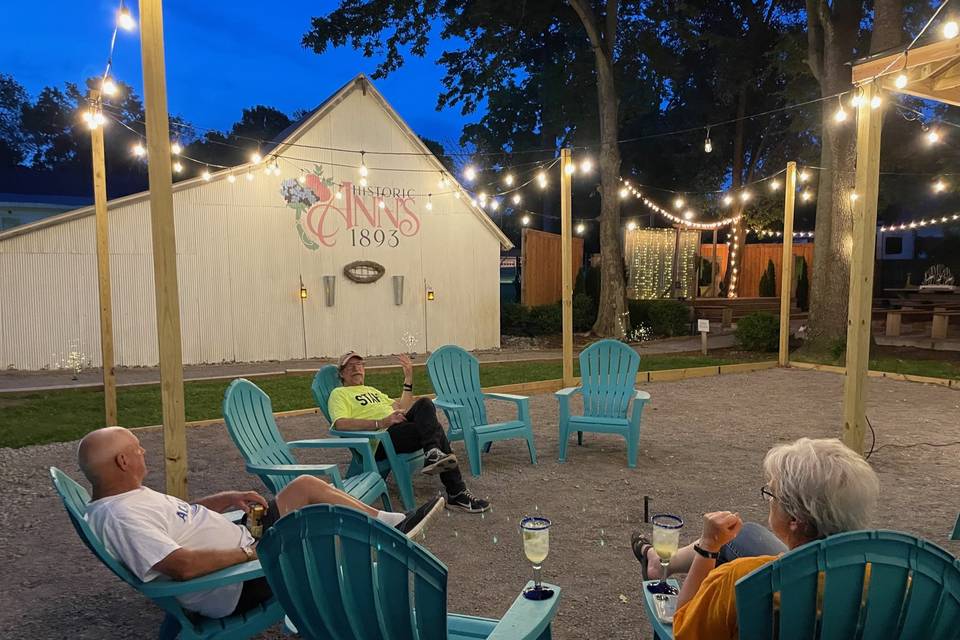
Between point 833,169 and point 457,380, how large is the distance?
856cm

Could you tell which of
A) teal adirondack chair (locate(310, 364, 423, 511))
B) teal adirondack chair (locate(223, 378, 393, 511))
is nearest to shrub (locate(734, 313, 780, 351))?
teal adirondack chair (locate(310, 364, 423, 511))

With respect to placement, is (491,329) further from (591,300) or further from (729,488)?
(729,488)

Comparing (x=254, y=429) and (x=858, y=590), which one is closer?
(x=858, y=590)

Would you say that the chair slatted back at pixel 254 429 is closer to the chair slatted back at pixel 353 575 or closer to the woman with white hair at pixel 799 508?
the chair slatted back at pixel 353 575

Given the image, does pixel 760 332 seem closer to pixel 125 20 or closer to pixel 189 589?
pixel 125 20

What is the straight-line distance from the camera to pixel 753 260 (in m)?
21.5

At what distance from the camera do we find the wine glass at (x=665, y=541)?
1967 mm

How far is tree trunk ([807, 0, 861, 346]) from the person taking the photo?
10.4 metres

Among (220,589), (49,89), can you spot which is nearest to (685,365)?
(220,589)

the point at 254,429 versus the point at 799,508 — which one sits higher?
the point at 799,508

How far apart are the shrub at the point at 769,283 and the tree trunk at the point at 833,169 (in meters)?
9.32

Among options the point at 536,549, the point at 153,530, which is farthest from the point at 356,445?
the point at 536,549

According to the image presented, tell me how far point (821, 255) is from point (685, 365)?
351cm

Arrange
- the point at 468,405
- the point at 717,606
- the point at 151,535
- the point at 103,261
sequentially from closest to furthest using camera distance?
the point at 717,606 → the point at 151,535 → the point at 468,405 → the point at 103,261
